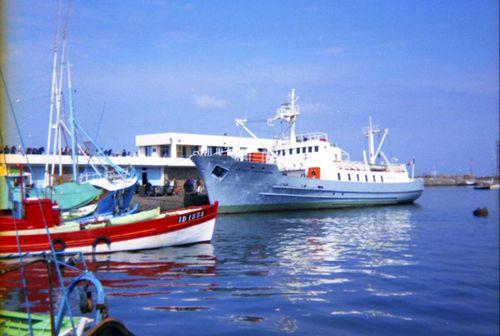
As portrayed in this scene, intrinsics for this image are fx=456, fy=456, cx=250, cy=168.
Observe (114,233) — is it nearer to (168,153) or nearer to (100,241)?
(100,241)

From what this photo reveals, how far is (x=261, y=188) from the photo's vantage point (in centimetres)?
3406

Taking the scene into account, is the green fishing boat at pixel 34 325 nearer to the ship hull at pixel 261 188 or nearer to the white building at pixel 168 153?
the ship hull at pixel 261 188

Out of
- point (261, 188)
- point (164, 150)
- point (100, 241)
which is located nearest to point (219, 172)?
point (261, 188)

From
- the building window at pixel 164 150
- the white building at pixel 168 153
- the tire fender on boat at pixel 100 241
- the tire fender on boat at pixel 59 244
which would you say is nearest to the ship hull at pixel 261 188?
the white building at pixel 168 153

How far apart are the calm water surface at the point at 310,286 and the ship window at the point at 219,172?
11.5m

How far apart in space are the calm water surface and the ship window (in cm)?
1151

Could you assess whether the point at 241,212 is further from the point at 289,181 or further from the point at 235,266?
the point at 235,266

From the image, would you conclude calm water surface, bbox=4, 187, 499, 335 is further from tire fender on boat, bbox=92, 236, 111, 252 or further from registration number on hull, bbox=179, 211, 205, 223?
registration number on hull, bbox=179, 211, 205, 223

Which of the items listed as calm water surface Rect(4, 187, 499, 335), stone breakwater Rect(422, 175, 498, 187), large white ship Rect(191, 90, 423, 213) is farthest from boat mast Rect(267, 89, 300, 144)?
stone breakwater Rect(422, 175, 498, 187)

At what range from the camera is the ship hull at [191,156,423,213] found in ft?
108

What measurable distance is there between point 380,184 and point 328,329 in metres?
35.2

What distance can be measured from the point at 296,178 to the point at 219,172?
6143 millimetres

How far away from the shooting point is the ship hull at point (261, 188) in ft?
108

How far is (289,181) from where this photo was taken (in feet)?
114
